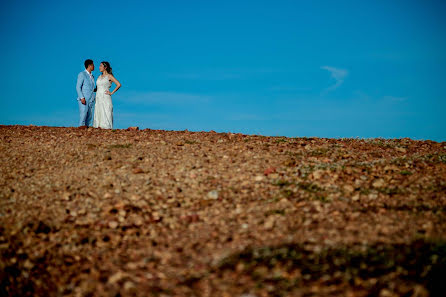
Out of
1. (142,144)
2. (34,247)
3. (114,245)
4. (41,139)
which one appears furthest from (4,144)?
(114,245)

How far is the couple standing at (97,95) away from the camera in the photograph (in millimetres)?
19203

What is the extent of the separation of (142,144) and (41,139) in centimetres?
447

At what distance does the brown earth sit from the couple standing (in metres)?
6.81

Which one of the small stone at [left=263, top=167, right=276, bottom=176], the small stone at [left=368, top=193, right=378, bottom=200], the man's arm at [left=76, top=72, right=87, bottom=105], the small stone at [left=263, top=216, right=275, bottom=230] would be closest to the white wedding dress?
the man's arm at [left=76, top=72, right=87, bottom=105]

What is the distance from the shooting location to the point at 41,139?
15.4 metres

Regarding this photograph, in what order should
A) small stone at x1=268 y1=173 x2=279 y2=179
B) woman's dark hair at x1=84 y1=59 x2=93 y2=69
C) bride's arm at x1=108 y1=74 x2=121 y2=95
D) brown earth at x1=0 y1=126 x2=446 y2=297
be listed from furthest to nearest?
woman's dark hair at x1=84 y1=59 x2=93 y2=69 < bride's arm at x1=108 y1=74 x2=121 y2=95 < small stone at x1=268 y1=173 x2=279 y2=179 < brown earth at x1=0 y1=126 x2=446 y2=297

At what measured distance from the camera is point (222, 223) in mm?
7469

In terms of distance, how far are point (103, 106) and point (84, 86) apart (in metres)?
1.37

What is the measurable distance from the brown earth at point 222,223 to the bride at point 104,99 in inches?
267

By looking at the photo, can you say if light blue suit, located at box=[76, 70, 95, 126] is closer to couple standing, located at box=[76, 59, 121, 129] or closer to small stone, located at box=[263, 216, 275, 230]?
couple standing, located at box=[76, 59, 121, 129]

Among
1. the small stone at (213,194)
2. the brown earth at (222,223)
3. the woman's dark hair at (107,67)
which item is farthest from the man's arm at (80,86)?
the small stone at (213,194)

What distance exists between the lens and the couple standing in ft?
63.0

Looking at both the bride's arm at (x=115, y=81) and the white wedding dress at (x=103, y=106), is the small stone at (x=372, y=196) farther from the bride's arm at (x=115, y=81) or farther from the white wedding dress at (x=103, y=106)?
the white wedding dress at (x=103, y=106)

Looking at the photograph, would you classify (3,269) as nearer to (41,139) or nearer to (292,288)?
(292,288)
